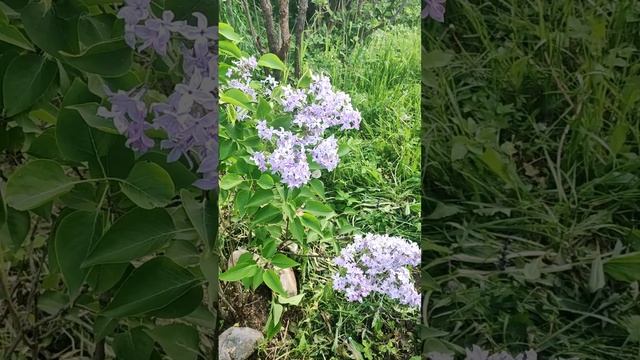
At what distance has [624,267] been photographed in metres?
1.04

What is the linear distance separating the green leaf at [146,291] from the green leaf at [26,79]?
29 centimetres

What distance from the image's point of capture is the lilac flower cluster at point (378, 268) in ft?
3.73

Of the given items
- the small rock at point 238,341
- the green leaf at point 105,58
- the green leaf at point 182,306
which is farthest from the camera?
the small rock at point 238,341

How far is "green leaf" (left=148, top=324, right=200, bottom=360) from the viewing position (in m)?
1.08

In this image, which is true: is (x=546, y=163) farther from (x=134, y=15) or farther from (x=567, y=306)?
(x=134, y=15)

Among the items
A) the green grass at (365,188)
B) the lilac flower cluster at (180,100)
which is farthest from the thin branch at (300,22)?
the lilac flower cluster at (180,100)

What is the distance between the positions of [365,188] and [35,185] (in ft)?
1.65

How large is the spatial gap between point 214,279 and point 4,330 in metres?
0.39

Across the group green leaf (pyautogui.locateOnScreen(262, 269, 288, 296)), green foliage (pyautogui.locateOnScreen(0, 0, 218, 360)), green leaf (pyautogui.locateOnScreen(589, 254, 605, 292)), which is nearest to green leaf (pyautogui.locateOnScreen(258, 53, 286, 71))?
green foliage (pyautogui.locateOnScreen(0, 0, 218, 360))

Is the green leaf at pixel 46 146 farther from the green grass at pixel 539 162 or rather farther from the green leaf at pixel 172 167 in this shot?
the green grass at pixel 539 162

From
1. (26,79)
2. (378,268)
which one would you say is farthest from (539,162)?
(26,79)

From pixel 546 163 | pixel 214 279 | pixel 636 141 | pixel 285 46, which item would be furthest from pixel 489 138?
pixel 214 279

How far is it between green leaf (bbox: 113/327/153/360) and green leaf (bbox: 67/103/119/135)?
12.6 inches

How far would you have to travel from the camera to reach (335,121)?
1142 mm
